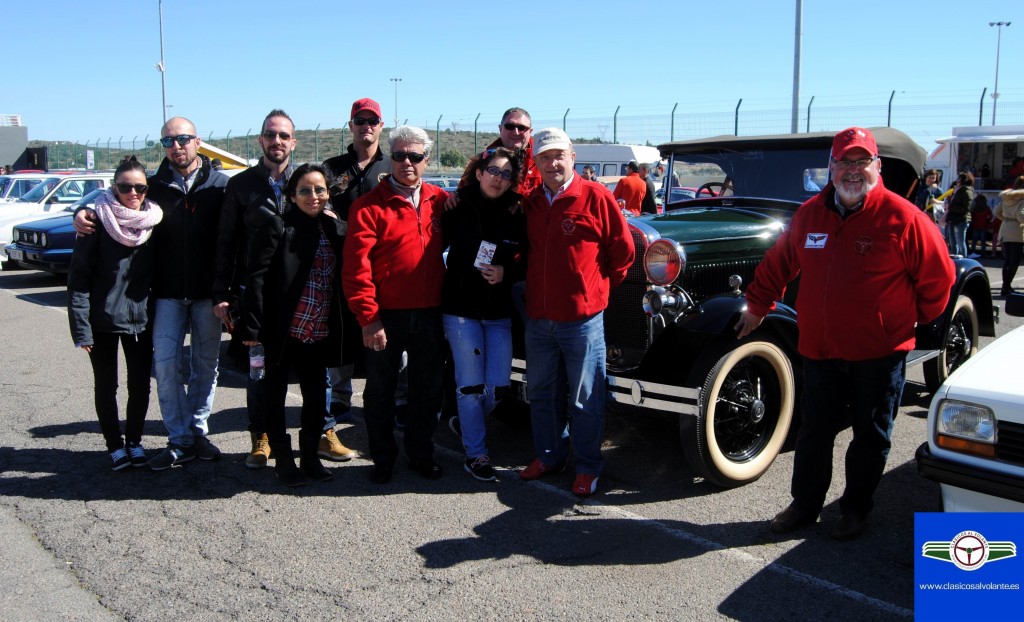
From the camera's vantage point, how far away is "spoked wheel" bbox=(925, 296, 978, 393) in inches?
240

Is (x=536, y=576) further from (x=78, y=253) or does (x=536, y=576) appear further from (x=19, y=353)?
(x=19, y=353)

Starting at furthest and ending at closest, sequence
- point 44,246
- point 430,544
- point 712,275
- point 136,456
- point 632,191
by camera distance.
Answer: point 44,246 → point 632,191 → point 712,275 → point 136,456 → point 430,544

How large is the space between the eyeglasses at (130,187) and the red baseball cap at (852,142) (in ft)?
11.5

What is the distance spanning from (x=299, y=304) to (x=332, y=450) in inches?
41.2

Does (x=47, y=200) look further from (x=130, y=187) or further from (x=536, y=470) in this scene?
(x=536, y=470)

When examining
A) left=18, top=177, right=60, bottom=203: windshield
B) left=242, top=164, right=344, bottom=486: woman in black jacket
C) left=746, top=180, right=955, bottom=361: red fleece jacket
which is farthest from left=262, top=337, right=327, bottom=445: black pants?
left=18, top=177, right=60, bottom=203: windshield

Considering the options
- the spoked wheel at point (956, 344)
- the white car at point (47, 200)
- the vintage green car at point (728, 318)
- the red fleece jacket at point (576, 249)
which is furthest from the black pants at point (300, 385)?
the white car at point (47, 200)

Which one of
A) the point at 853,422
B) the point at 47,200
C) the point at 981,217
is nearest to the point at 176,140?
the point at 853,422

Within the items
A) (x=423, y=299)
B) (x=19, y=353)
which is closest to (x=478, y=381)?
(x=423, y=299)

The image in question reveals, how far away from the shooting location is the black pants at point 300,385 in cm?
446

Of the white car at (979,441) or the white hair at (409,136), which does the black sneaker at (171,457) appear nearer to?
the white hair at (409,136)

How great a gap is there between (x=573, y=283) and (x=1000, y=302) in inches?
370

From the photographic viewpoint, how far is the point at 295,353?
446 centimetres

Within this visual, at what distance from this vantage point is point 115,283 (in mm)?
4445
